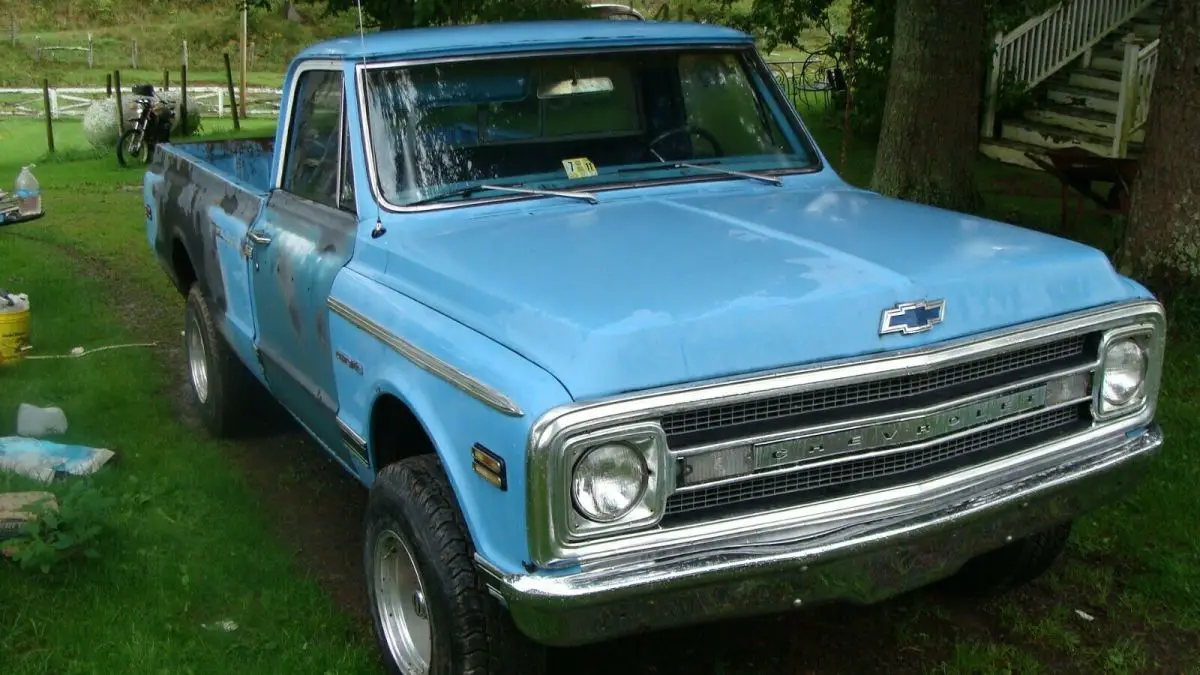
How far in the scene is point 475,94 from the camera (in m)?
4.14

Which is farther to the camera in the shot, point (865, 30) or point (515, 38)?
point (865, 30)

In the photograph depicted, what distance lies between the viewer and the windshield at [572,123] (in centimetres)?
399

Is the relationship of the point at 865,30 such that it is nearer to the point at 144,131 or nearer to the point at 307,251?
the point at 144,131

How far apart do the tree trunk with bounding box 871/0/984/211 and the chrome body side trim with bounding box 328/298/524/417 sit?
20.8 feet

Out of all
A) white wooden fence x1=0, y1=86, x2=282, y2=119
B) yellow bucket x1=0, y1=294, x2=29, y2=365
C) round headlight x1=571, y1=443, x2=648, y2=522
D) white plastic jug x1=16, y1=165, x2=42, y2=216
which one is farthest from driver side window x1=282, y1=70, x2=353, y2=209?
white wooden fence x1=0, y1=86, x2=282, y2=119

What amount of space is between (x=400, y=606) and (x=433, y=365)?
823 millimetres

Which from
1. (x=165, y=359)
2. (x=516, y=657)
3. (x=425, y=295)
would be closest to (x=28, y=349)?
(x=165, y=359)

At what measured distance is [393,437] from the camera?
3.57m

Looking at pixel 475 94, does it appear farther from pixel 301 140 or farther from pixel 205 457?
pixel 205 457

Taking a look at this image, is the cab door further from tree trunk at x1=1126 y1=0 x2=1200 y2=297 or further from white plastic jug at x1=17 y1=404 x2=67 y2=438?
tree trunk at x1=1126 y1=0 x2=1200 y2=297

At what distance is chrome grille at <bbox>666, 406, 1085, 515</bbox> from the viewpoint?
9.41ft

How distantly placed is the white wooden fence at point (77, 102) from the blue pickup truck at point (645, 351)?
976 inches

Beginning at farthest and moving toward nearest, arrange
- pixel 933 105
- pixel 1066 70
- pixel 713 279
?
pixel 1066 70
pixel 933 105
pixel 713 279

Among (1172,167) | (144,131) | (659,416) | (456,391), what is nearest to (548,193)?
(456,391)
